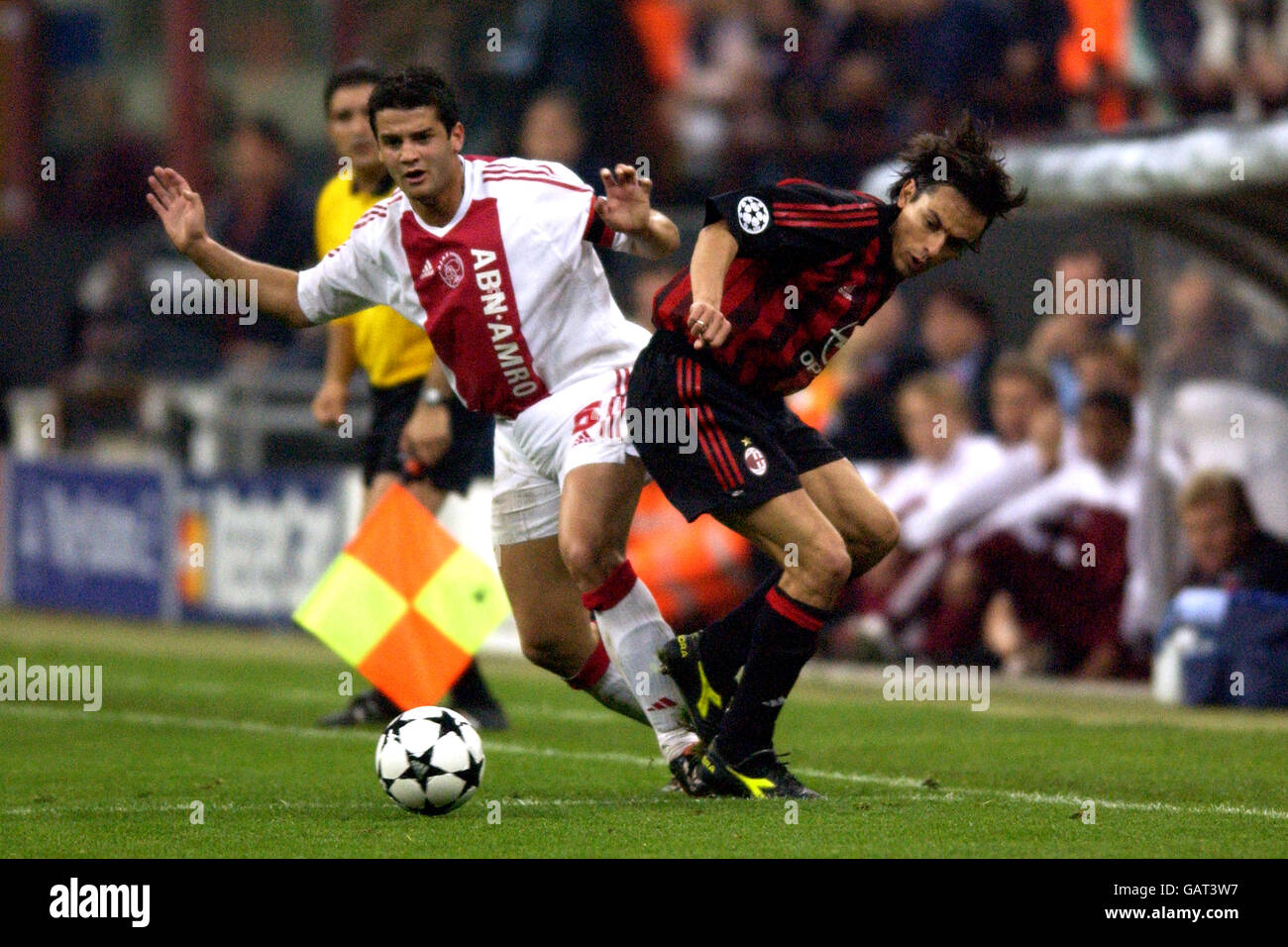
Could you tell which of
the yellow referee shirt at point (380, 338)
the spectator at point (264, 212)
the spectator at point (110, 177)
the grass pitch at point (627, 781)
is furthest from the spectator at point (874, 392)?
the spectator at point (110, 177)

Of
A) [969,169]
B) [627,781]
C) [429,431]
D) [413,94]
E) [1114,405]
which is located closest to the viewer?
[969,169]

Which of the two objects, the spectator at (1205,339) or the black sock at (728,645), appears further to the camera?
the spectator at (1205,339)

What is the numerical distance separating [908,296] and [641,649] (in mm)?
6753

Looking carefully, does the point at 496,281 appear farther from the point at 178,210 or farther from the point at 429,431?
the point at 429,431

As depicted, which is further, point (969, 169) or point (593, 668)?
point (593, 668)

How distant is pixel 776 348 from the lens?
6629 millimetres

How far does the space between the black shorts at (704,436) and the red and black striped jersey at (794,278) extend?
65 mm

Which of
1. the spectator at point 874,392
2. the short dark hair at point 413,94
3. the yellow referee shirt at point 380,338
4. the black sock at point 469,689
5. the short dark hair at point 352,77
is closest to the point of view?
the short dark hair at point 413,94

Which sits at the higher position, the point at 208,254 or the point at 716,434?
the point at 208,254

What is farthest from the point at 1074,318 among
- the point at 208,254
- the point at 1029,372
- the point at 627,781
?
the point at 208,254

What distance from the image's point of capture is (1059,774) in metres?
7.64

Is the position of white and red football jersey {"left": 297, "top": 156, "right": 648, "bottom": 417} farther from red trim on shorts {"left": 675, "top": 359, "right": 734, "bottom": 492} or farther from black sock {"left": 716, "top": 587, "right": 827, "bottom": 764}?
black sock {"left": 716, "top": 587, "right": 827, "bottom": 764}

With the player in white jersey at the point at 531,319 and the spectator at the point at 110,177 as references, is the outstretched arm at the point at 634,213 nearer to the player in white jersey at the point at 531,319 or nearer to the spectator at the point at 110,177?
the player in white jersey at the point at 531,319

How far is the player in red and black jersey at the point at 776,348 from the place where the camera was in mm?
6441
